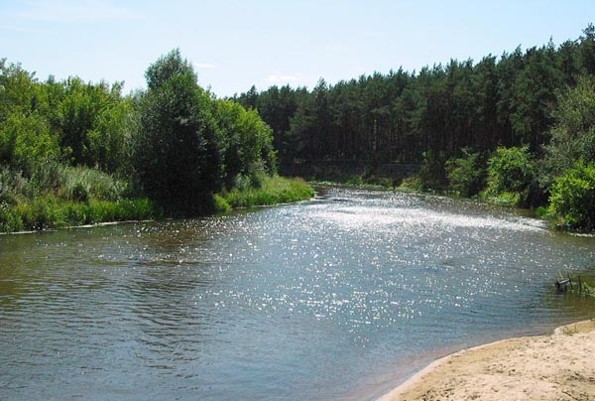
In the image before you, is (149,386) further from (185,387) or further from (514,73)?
(514,73)

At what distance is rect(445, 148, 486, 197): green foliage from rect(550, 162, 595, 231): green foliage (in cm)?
3881

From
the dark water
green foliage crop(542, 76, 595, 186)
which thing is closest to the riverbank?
the dark water

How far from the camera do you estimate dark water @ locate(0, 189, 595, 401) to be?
12.9 metres

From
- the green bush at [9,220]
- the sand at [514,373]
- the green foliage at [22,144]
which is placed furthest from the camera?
the green foliage at [22,144]

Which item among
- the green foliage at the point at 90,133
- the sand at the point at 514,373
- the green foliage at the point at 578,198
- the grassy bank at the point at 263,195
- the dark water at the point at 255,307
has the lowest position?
the dark water at the point at 255,307

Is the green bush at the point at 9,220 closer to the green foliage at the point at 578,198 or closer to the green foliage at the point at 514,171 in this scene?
the green foliage at the point at 578,198

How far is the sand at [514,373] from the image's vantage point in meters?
10.5

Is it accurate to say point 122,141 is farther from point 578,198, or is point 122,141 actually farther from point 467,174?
point 467,174

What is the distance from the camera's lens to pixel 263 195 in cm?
5819

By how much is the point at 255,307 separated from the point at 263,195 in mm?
39495

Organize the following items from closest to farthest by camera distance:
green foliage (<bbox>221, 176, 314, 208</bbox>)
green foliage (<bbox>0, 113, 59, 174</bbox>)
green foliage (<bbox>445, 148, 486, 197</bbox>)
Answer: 1. green foliage (<bbox>0, 113, 59, 174</bbox>)
2. green foliage (<bbox>221, 176, 314, 208</bbox>)
3. green foliage (<bbox>445, 148, 486, 197</bbox>)

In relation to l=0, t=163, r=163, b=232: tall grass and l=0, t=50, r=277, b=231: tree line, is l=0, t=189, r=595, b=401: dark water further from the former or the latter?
l=0, t=50, r=277, b=231: tree line

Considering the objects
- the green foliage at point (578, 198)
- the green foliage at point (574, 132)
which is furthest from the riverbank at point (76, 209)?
the green foliage at point (574, 132)

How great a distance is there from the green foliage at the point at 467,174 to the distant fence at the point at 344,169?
13089 millimetres
